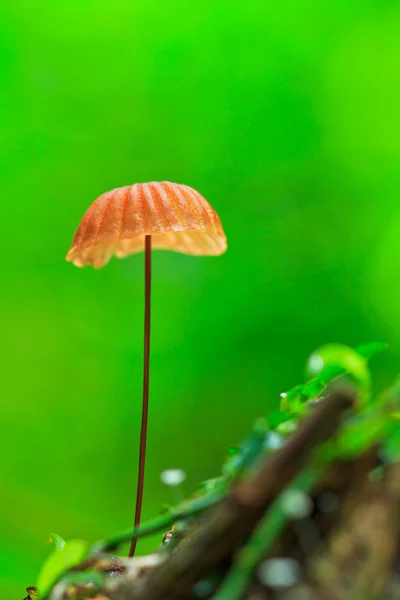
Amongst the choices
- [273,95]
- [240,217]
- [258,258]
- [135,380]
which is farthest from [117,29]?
[135,380]

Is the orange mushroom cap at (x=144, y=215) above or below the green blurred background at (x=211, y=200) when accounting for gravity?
below

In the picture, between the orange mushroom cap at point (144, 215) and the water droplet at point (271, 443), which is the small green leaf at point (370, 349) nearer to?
the water droplet at point (271, 443)

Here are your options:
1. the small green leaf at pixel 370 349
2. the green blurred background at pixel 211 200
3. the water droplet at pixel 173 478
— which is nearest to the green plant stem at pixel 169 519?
the water droplet at pixel 173 478

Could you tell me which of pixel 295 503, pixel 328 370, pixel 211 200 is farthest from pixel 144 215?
pixel 211 200

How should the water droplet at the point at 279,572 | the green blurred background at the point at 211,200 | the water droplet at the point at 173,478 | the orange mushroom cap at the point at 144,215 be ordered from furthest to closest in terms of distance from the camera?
the green blurred background at the point at 211,200 → the orange mushroom cap at the point at 144,215 → the water droplet at the point at 173,478 → the water droplet at the point at 279,572

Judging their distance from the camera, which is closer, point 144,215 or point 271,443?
point 271,443

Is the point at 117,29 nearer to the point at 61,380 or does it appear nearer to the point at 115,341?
the point at 115,341

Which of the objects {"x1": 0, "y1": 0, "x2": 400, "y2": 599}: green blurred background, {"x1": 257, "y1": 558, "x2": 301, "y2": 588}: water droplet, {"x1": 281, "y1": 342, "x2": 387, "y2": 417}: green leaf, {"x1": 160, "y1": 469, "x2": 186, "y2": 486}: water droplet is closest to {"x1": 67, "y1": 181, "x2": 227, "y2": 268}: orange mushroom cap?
{"x1": 281, "y1": 342, "x2": 387, "y2": 417}: green leaf

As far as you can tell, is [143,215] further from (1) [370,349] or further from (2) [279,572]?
(2) [279,572]
